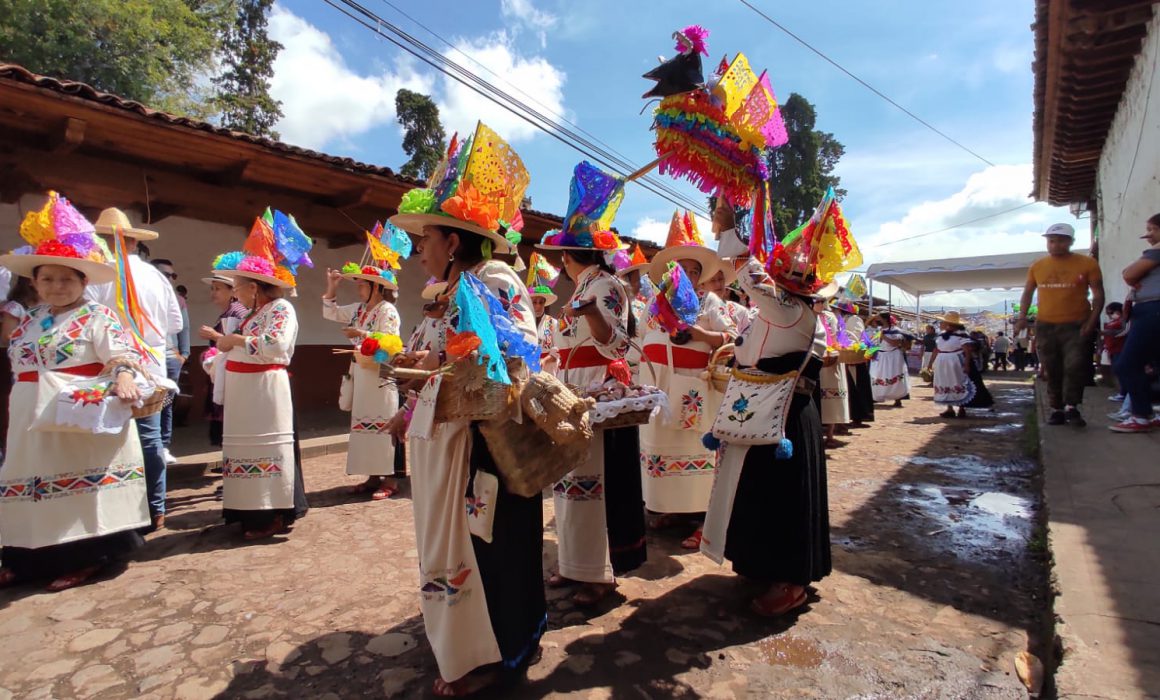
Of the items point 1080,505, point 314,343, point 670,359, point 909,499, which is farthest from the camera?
point 314,343

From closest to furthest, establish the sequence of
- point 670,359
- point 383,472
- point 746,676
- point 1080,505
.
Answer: point 746,676 < point 1080,505 < point 670,359 < point 383,472

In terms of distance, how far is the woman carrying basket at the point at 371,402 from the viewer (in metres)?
5.19

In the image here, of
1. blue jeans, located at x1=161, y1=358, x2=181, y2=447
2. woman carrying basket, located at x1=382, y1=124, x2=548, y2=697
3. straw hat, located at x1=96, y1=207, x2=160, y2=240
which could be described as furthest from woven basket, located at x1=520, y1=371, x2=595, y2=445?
blue jeans, located at x1=161, y1=358, x2=181, y2=447

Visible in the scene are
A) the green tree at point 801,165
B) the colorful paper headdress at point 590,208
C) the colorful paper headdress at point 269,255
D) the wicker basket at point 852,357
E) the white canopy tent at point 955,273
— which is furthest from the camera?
the green tree at point 801,165

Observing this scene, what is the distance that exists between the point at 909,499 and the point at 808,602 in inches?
94.4

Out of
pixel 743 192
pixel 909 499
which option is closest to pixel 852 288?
pixel 909 499

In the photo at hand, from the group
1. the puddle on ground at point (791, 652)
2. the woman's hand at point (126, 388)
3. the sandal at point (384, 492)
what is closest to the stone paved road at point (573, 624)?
the puddle on ground at point (791, 652)

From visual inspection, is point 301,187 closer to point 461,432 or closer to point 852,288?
point 461,432

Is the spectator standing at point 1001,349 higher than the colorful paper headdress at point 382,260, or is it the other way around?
the colorful paper headdress at point 382,260

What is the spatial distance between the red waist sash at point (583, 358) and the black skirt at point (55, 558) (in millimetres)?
2926

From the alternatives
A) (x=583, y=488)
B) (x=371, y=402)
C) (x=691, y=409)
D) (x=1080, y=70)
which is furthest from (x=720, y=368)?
(x=1080, y=70)

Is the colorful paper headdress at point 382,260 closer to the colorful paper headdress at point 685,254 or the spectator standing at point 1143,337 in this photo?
the colorful paper headdress at point 685,254

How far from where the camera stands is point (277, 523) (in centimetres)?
423

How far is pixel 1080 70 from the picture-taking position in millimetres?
7848
